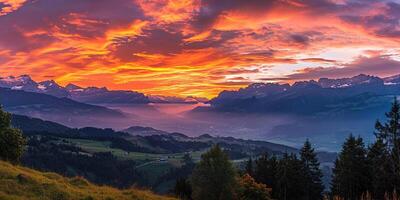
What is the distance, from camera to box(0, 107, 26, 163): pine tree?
41656mm

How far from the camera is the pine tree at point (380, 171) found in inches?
2985

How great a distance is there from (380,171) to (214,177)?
135ft

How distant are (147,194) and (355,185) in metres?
63.7

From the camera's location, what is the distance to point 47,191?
2612cm

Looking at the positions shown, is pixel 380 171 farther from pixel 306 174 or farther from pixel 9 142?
pixel 9 142

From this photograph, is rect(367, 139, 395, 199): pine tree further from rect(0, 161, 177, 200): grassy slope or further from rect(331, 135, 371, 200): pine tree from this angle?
rect(0, 161, 177, 200): grassy slope

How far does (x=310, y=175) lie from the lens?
98625 millimetres

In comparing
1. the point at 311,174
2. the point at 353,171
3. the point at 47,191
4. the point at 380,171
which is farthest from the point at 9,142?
the point at 311,174

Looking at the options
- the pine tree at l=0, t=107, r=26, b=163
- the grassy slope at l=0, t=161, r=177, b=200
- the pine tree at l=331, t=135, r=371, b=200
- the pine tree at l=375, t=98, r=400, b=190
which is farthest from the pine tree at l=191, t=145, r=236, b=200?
the pine tree at l=375, t=98, r=400, b=190

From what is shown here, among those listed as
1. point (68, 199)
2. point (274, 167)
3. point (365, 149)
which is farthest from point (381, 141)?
point (68, 199)

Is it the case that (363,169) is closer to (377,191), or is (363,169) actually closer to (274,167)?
(377,191)

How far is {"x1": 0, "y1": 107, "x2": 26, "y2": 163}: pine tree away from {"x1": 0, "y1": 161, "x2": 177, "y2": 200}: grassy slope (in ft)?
37.9

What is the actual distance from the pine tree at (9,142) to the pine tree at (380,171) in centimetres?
5676

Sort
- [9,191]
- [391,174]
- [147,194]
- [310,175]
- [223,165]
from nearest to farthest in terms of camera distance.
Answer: [9,191]
[147,194]
[223,165]
[391,174]
[310,175]
